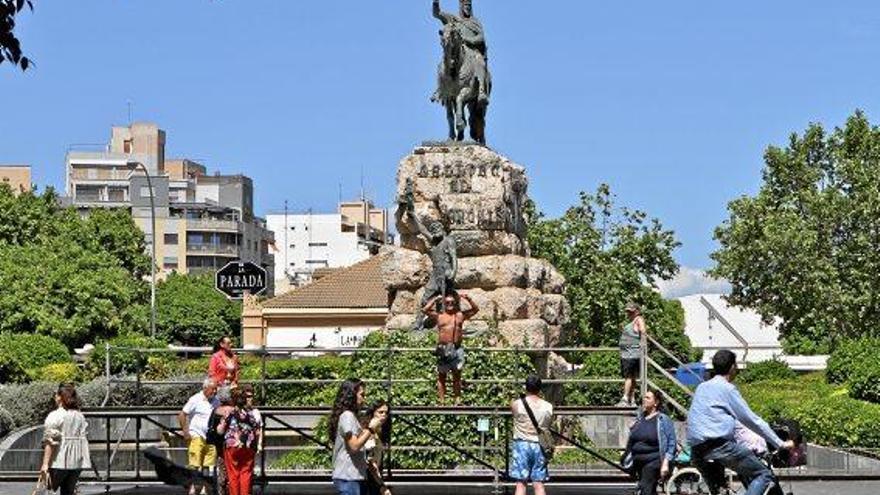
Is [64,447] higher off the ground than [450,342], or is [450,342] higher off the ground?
[450,342]

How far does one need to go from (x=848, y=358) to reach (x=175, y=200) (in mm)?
108386

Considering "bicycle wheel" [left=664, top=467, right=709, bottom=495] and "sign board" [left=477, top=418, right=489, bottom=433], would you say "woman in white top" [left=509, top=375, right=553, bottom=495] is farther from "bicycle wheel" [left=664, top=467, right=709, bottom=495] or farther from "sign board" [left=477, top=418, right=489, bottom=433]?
"sign board" [left=477, top=418, right=489, bottom=433]

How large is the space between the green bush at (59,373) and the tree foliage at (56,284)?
25.1 meters

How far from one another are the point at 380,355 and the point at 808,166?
38.3 m

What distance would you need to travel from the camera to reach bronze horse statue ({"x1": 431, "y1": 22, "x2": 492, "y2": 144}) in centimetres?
3138

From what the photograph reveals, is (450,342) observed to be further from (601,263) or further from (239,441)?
(601,263)

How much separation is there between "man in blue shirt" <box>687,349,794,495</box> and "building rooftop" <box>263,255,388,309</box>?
56510mm

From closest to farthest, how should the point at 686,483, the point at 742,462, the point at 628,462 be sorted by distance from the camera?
the point at 742,462 → the point at 628,462 → the point at 686,483

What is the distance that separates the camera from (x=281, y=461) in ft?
92.4

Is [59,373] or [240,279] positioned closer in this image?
[240,279]

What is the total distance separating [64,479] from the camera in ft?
63.4

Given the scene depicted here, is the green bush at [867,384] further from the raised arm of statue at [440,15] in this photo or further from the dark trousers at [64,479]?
the dark trousers at [64,479]

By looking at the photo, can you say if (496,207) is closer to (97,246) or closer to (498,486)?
(498,486)

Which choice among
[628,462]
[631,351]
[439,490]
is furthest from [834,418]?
[628,462]
